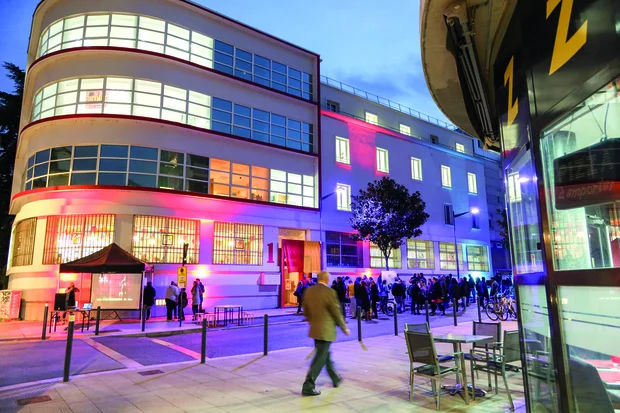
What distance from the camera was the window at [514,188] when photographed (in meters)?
4.18

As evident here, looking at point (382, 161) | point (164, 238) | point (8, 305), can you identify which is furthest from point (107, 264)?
point (382, 161)

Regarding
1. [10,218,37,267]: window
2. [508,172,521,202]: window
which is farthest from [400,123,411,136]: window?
[508,172,521,202]: window

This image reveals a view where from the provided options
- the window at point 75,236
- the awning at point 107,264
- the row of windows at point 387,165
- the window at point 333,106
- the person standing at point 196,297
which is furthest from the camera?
the window at point 333,106

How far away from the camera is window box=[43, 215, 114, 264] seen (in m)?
21.2

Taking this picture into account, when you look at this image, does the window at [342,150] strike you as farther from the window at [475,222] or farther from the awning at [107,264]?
the awning at [107,264]

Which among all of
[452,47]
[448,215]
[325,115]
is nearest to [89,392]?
[452,47]

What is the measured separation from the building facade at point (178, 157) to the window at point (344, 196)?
4.7 inches

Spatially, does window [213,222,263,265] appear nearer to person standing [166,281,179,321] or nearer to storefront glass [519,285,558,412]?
person standing [166,281,179,321]

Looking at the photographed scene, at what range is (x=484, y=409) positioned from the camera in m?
6.09

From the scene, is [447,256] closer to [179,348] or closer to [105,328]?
[105,328]

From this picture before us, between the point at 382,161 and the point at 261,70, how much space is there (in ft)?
40.8

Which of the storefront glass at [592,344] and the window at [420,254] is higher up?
the window at [420,254]

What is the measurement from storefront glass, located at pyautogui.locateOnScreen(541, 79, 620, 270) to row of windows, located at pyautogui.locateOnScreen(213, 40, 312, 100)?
2615cm

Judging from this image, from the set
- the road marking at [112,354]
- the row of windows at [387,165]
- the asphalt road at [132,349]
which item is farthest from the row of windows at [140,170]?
the road marking at [112,354]
